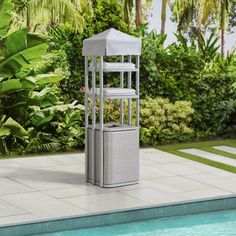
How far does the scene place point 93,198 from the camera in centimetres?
773

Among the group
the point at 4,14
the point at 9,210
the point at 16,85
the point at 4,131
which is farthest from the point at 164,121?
the point at 9,210

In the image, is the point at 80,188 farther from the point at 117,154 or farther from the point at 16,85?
the point at 16,85

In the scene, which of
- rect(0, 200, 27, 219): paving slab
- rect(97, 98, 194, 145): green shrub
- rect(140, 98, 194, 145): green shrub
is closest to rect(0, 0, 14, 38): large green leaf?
rect(97, 98, 194, 145): green shrub

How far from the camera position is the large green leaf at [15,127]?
1047 centimetres

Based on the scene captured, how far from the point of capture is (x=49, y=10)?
15289 mm

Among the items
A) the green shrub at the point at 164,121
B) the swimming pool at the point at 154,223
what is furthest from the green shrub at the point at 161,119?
the swimming pool at the point at 154,223

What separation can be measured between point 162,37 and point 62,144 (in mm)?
3715

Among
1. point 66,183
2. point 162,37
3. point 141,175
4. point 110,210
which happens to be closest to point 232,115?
point 162,37

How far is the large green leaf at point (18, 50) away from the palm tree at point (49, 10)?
2.91m

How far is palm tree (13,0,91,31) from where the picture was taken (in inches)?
559

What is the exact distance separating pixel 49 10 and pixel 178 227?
902 cm

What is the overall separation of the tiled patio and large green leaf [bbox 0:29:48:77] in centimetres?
143

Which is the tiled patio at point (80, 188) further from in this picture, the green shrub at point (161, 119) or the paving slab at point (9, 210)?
the green shrub at point (161, 119)

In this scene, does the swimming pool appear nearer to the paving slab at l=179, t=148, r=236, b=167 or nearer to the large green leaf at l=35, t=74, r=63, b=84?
the paving slab at l=179, t=148, r=236, b=167
